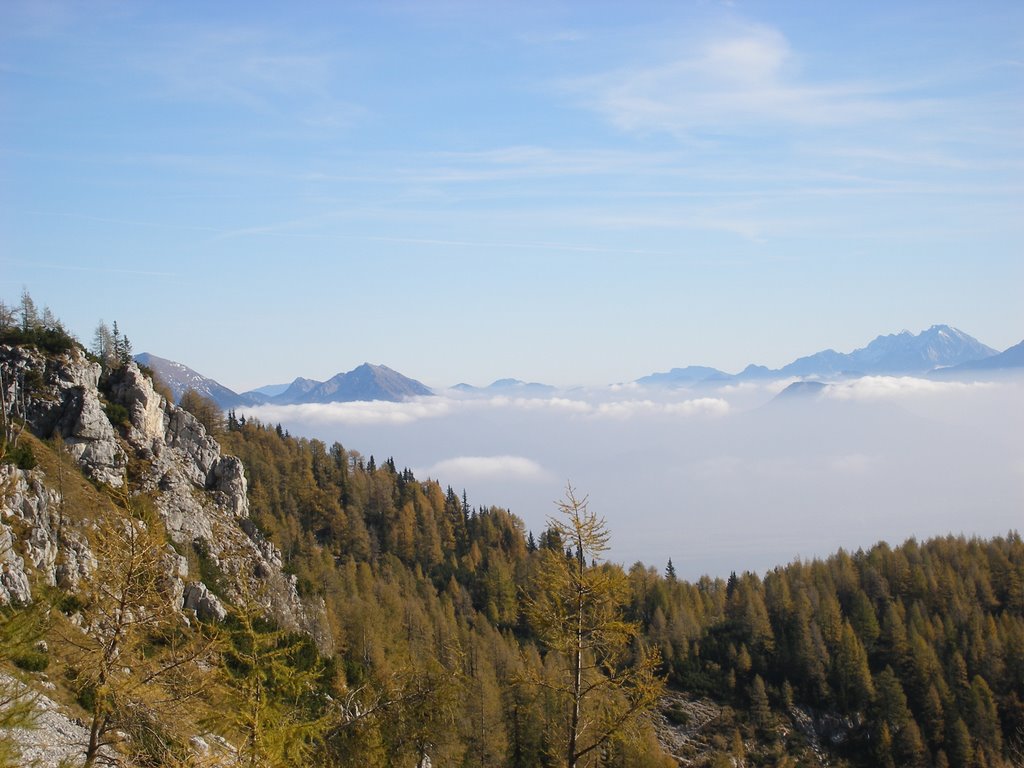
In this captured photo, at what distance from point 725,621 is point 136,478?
92979 mm

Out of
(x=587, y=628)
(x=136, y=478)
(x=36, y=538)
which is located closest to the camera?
(x=587, y=628)

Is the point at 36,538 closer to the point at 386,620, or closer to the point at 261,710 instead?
the point at 261,710

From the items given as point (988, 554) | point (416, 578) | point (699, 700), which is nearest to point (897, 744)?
point (699, 700)

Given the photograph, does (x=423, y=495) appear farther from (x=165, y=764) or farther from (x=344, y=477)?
(x=165, y=764)

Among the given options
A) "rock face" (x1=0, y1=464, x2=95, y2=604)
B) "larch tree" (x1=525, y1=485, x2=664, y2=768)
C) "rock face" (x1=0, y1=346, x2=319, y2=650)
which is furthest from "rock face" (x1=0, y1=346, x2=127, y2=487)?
"larch tree" (x1=525, y1=485, x2=664, y2=768)

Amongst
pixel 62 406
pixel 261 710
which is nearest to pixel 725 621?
pixel 62 406

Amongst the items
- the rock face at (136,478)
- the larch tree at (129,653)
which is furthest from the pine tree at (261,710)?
the rock face at (136,478)

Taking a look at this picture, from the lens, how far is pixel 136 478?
6919 centimetres

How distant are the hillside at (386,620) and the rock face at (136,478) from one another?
0.83ft

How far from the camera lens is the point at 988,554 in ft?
436

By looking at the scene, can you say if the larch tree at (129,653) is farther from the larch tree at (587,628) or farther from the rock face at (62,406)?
the rock face at (62,406)

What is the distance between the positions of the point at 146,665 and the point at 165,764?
5.77ft

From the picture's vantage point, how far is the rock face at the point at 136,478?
1986 inches

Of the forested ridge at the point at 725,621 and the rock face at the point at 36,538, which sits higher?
the rock face at the point at 36,538
